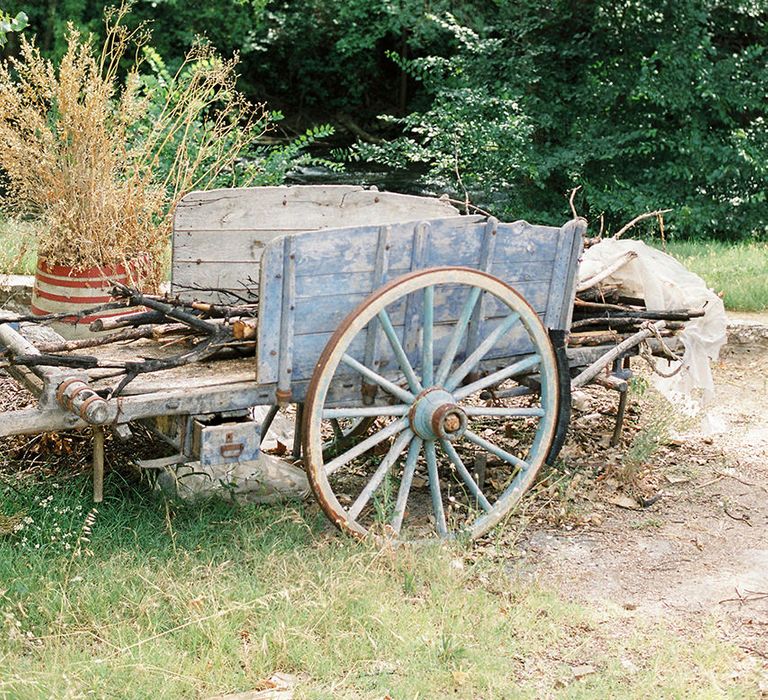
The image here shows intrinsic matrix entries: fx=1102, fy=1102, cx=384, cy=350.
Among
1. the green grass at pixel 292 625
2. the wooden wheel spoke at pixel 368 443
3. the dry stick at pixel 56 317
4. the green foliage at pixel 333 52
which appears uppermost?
the green foliage at pixel 333 52

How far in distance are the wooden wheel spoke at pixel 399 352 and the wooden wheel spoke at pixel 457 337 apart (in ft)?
0.30

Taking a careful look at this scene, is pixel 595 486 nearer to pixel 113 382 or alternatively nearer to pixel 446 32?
pixel 113 382

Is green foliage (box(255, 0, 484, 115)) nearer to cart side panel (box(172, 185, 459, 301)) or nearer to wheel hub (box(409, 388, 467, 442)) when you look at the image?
cart side panel (box(172, 185, 459, 301))

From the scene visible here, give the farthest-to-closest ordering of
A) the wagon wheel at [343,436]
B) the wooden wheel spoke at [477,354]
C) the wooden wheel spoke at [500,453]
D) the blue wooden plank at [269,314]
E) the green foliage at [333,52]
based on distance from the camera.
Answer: the green foliage at [333,52], the wagon wheel at [343,436], the wooden wheel spoke at [500,453], the wooden wheel spoke at [477,354], the blue wooden plank at [269,314]

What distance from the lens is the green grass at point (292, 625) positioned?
3.13m

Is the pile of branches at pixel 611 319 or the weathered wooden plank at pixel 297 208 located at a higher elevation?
the weathered wooden plank at pixel 297 208

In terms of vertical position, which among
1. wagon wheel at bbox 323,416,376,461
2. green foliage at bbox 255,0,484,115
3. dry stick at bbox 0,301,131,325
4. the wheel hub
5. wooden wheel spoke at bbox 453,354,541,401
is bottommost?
wagon wheel at bbox 323,416,376,461

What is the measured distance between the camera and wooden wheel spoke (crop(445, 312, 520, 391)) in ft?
13.2

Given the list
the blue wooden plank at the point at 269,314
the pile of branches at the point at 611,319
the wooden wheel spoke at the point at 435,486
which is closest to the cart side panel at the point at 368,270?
the blue wooden plank at the point at 269,314

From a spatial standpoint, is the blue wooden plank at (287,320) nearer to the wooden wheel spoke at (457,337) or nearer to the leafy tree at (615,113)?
the wooden wheel spoke at (457,337)

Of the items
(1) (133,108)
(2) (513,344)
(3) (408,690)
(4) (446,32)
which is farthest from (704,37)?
(3) (408,690)

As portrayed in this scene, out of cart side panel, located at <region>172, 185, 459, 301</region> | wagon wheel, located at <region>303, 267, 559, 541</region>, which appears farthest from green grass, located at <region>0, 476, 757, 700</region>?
cart side panel, located at <region>172, 185, 459, 301</region>

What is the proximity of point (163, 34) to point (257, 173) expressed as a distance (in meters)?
5.54

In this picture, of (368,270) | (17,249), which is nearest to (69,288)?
(17,249)
